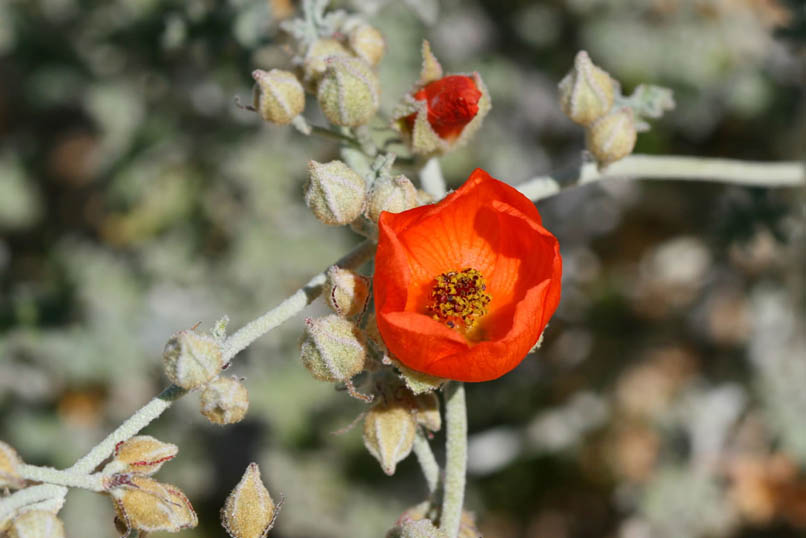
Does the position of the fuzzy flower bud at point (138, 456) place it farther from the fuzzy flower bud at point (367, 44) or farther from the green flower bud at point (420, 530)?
the fuzzy flower bud at point (367, 44)

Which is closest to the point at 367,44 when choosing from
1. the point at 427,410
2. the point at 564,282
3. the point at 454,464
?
the point at 427,410

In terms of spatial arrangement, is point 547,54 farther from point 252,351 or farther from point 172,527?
point 172,527

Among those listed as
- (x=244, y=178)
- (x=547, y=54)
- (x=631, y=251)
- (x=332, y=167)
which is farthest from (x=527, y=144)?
(x=332, y=167)

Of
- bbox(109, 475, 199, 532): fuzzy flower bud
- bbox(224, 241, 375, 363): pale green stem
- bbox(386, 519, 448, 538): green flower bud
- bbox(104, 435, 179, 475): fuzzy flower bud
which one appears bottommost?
bbox(386, 519, 448, 538): green flower bud

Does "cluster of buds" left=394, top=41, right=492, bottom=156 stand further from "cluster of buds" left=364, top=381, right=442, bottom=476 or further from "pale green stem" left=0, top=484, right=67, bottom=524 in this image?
"pale green stem" left=0, top=484, right=67, bottom=524

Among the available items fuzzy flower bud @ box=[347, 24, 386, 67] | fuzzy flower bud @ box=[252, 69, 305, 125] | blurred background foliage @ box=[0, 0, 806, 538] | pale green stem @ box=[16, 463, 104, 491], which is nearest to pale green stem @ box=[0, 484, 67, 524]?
pale green stem @ box=[16, 463, 104, 491]
